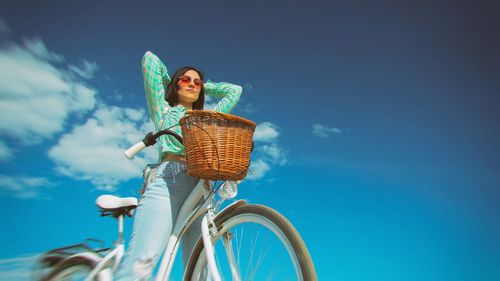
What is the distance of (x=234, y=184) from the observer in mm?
2090

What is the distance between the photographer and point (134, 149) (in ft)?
6.84

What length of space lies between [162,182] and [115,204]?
1.62ft

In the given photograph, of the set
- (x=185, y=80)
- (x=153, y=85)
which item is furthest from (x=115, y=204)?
(x=185, y=80)

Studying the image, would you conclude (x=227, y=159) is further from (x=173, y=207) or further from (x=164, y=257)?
(x=164, y=257)

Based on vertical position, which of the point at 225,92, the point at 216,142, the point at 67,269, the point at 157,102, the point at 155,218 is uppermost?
the point at 225,92

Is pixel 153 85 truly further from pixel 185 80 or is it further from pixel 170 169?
pixel 170 169

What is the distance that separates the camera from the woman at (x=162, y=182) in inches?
81.1

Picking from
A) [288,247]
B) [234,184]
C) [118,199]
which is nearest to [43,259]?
[118,199]

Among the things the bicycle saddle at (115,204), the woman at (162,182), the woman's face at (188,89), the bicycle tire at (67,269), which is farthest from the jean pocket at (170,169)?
the bicycle tire at (67,269)

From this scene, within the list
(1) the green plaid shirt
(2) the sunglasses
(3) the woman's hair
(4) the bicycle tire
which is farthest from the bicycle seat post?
(2) the sunglasses

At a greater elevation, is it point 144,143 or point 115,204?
point 144,143

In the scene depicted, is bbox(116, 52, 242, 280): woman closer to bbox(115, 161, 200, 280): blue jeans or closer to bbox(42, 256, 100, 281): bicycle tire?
bbox(115, 161, 200, 280): blue jeans

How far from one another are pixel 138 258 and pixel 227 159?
699mm

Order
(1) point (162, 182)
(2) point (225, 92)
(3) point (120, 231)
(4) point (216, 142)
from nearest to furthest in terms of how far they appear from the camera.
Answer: (4) point (216, 142), (1) point (162, 182), (3) point (120, 231), (2) point (225, 92)
